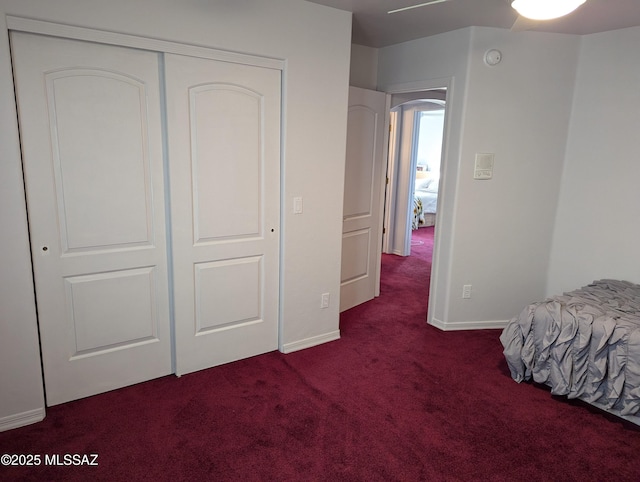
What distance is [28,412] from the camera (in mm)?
2348

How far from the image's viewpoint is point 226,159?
281cm

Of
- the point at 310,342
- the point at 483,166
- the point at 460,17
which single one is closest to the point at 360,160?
the point at 483,166

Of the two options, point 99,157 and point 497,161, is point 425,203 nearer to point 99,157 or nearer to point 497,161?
point 497,161

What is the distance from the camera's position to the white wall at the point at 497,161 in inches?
135

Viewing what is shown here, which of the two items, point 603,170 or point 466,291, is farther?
point 466,291

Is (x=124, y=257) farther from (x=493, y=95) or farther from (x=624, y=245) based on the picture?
(x=624, y=245)

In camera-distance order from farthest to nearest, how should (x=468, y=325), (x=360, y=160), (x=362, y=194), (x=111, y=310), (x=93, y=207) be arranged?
(x=362, y=194) → (x=360, y=160) → (x=468, y=325) → (x=111, y=310) → (x=93, y=207)

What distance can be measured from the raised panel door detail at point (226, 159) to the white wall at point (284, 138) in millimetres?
220

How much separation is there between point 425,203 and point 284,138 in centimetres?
645

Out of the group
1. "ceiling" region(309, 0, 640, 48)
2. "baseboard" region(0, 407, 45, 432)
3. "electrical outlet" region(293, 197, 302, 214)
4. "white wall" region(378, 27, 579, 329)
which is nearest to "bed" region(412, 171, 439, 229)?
"white wall" region(378, 27, 579, 329)

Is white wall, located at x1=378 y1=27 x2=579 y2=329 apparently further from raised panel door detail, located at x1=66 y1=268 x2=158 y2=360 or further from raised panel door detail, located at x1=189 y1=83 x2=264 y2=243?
raised panel door detail, located at x1=66 y1=268 x2=158 y2=360

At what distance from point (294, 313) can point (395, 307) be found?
54.5 inches

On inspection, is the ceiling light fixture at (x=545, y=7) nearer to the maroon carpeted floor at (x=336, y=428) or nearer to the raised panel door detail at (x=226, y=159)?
the raised panel door detail at (x=226, y=159)

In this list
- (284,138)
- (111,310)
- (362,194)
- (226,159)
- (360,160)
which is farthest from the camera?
(362,194)
